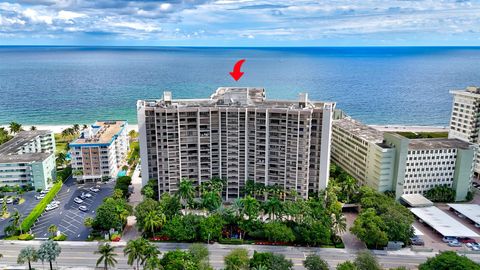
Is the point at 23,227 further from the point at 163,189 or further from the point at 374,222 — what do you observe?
the point at 374,222

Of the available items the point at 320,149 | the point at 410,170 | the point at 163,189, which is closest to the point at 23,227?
the point at 163,189

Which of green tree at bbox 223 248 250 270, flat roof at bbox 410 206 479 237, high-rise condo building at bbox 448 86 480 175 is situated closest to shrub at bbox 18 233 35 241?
green tree at bbox 223 248 250 270

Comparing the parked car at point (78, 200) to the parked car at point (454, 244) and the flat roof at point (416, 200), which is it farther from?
the parked car at point (454, 244)

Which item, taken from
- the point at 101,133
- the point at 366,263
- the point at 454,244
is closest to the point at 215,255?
the point at 366,263

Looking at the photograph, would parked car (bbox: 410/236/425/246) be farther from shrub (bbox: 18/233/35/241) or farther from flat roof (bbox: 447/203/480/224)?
shrub (bbox: 18/233/35/241)

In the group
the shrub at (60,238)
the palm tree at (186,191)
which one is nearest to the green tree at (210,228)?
the palm tree at (186,191)

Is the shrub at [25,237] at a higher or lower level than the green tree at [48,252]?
lower
